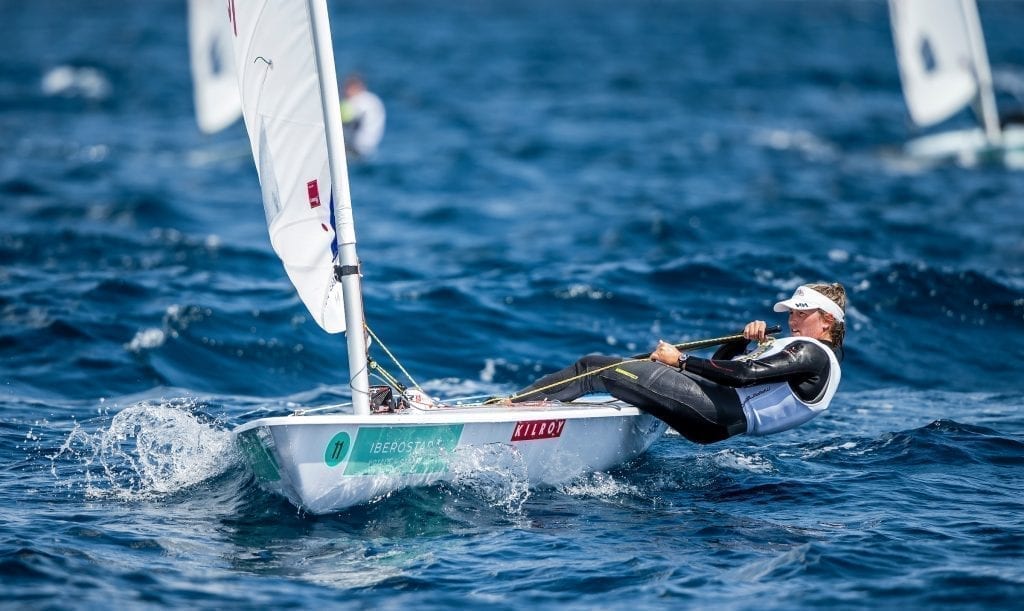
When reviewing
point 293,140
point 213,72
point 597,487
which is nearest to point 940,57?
point 213,72

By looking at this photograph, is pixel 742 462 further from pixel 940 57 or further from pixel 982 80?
pixel 940 57

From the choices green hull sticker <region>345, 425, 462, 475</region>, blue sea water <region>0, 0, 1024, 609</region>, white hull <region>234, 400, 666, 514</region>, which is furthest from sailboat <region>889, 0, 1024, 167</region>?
green hull sticker <region>345, 425, 462, 475</region>

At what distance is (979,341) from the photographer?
35.8ft

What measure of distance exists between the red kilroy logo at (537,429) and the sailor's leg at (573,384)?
0.44 meters

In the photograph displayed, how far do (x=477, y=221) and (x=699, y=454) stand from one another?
8.55 m

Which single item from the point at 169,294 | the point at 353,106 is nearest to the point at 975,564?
the point at 169,294

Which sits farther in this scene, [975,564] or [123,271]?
[123,271]

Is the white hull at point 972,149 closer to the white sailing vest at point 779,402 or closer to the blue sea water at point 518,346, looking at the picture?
the blue sea water at point 518,346

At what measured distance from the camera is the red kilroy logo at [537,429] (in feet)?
22.8

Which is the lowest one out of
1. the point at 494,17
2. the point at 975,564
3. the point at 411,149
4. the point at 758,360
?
the point at 975,564

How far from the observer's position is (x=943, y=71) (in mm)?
21188

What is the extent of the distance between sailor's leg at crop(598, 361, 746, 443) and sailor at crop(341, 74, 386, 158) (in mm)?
12651

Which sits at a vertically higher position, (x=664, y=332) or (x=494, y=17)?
(x=494, y=17)

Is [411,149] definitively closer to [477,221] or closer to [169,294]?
[477,221]
